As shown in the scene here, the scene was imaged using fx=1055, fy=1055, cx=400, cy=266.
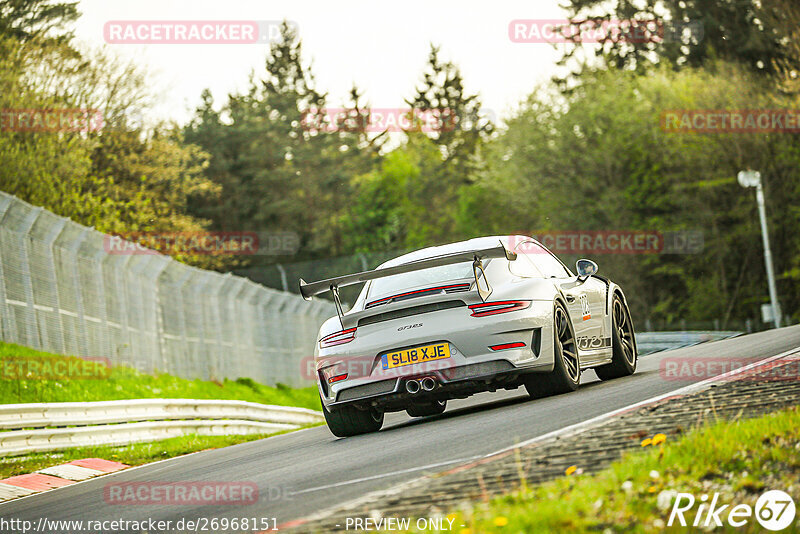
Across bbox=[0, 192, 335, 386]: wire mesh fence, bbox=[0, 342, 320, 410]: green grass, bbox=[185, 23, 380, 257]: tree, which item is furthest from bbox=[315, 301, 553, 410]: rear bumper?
bbox=[185, 23, 380, 257]: tree

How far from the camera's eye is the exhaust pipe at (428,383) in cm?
856

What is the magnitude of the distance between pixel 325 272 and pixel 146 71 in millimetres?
11359

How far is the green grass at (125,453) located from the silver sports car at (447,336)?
3732mm

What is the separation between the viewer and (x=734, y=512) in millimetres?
3951

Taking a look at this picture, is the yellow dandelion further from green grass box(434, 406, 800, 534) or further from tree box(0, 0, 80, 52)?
tree box(0, 0, 80, 52)

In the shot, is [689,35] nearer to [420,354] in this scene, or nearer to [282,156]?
[282,156]

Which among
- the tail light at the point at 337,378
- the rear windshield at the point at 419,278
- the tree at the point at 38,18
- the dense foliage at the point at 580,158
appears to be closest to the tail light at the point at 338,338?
the tail light at the point at 337,378

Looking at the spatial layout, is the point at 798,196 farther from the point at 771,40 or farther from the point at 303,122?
the point at 303,122

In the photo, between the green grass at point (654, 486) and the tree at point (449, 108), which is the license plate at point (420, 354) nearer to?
the green grass at point (654, 486)

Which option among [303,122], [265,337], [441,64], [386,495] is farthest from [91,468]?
[441,64]

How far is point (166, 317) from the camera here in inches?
833

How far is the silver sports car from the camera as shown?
8.55 meters

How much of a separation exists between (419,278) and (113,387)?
10.2m

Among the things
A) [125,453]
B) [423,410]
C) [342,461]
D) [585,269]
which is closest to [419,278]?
[585,269]
